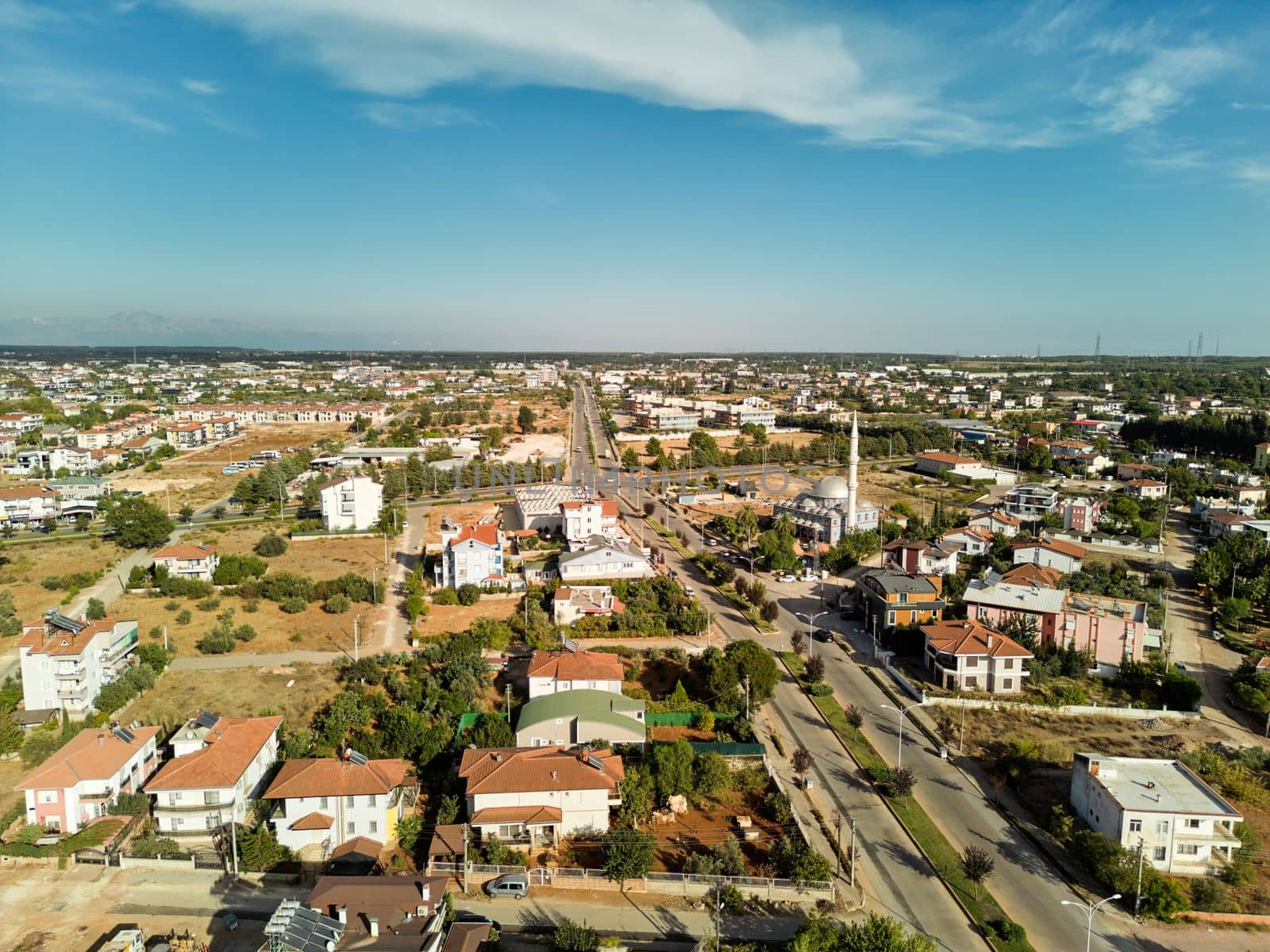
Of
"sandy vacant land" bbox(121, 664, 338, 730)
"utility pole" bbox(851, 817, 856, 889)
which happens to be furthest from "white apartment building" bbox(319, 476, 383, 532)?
"utility pole" bbox(851, 817, 856, 889)

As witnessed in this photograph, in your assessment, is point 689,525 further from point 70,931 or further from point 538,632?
point 70,931

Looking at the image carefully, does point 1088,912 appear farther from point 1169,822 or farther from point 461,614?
point 461,614

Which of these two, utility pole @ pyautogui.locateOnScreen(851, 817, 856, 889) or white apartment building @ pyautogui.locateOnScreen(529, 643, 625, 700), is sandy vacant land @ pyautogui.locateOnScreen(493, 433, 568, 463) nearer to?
white apartment building @ pyautogui.locateOnScreen(529, 643, 625, 700)

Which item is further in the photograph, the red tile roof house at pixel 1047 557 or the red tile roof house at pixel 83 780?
the red tile roof house at pixel 1047 557

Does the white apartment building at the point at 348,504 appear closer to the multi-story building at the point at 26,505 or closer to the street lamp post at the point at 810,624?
the multi-story building at the point at 26,505

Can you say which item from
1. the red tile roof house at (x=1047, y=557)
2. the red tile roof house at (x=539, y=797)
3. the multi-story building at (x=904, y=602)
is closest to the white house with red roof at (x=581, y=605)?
the multi-story building at (x=904, y=602)

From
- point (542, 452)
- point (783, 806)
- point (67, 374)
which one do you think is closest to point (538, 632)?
point (783, 806)
